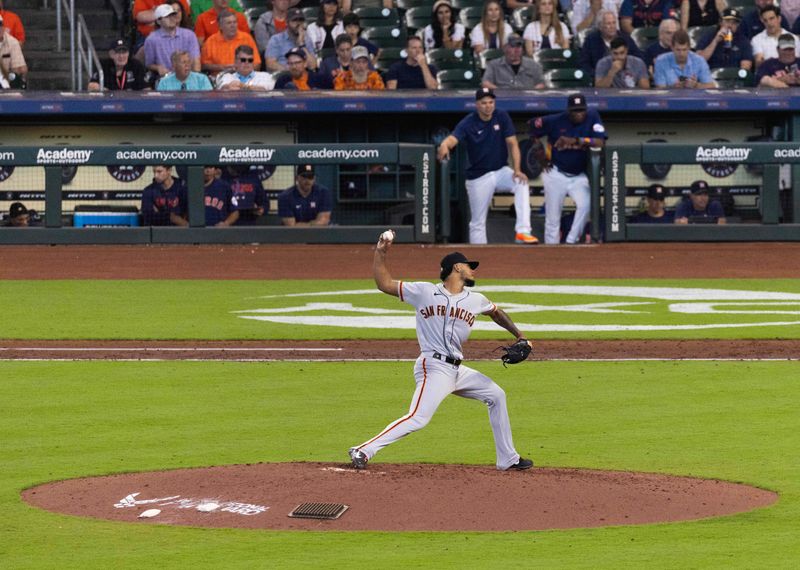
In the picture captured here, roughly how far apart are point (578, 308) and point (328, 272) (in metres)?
3.60

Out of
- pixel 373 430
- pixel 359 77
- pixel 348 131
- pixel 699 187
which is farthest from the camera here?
pixel 348 131

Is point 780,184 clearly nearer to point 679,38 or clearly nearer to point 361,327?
point 679,38

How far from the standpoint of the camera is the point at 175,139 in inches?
840

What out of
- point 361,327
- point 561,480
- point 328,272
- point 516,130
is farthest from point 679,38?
point 561,480

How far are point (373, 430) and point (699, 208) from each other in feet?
37.4

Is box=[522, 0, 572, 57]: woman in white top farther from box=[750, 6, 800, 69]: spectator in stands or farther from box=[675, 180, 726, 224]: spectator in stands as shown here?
box=[675, 180, 726, 224]: spectator in stands

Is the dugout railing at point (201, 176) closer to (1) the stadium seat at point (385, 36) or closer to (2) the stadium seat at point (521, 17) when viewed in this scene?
(1) the stadium seat at point (385, 36)

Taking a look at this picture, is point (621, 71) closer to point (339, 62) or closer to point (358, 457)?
point (339, 62)

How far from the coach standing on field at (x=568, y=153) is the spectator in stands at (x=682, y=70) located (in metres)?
2.10

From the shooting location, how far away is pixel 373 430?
389 inches

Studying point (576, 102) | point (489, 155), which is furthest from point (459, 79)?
point (576, 102)

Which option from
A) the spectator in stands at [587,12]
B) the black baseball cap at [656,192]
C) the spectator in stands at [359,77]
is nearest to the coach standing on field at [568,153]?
the black baseball cap at [656,192]

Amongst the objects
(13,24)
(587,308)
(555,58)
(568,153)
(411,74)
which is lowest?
(587,308)

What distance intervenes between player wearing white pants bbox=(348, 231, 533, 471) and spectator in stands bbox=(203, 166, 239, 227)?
1194cm
